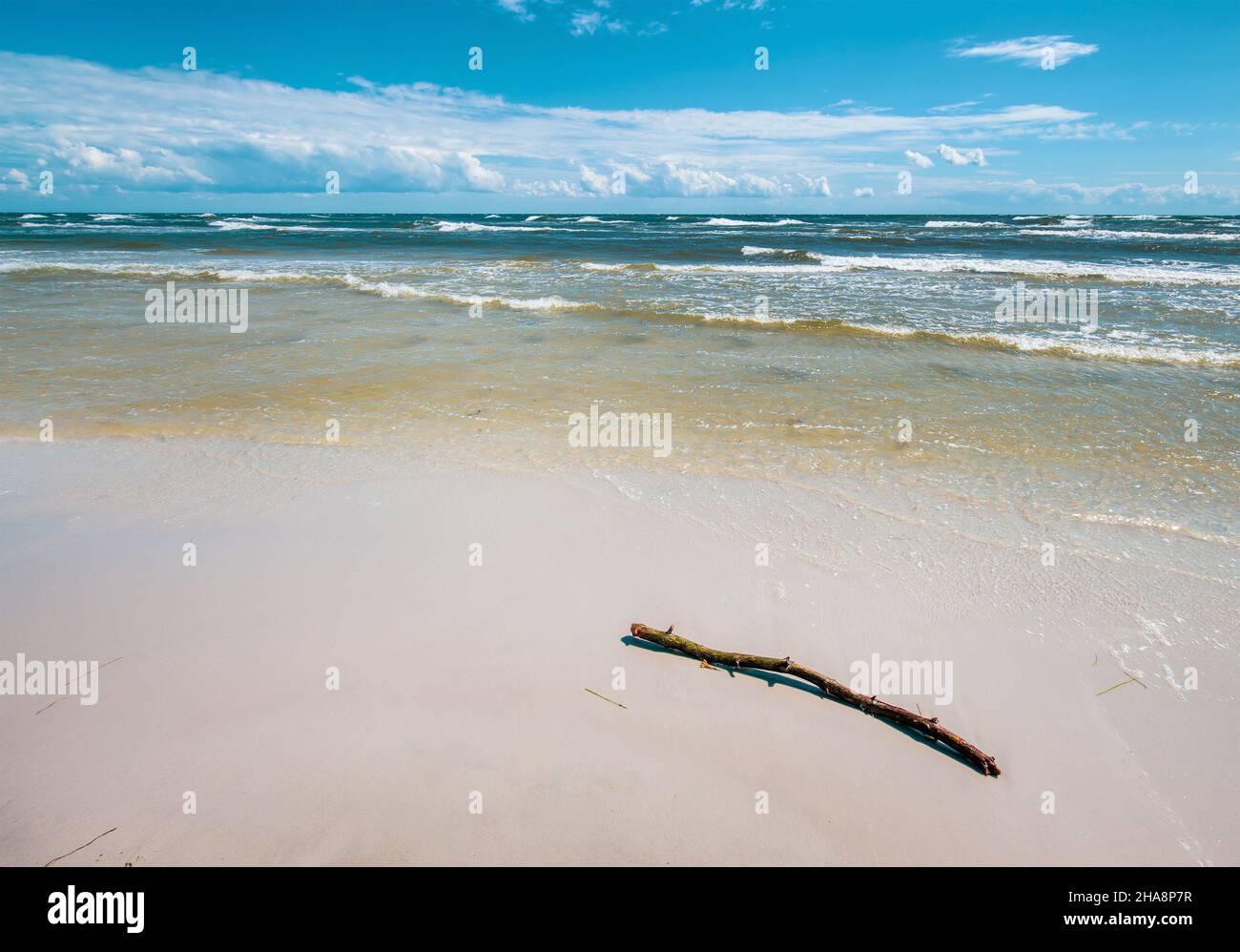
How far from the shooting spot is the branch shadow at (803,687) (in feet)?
10.2

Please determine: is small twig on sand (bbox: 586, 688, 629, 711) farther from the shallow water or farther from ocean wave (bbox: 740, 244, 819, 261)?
ocean wave (bbox: 740, 244, 819, 261)

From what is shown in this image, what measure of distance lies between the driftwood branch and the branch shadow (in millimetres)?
16

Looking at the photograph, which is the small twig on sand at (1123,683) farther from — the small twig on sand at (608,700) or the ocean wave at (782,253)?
the ocean wave at (782,253)

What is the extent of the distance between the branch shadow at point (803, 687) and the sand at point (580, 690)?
0.05 meters

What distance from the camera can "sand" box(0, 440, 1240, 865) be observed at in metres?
2.75

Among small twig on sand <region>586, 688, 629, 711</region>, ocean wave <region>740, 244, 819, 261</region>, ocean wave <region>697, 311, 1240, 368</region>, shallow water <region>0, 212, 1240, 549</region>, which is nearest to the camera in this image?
A: small twig on sand <region>586, 688, 629, 711</region>

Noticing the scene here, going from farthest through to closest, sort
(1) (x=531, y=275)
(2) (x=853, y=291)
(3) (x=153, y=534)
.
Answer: (1) (x=531, y=275), (2) (x=853, y=291), (3) (x=153, y=534)

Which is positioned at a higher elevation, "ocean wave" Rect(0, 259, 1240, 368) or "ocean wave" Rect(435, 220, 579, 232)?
"ocean wave" Rect(435, 220, 579, 232)

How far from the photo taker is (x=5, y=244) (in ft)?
120

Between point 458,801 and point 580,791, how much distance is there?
22.8 inches

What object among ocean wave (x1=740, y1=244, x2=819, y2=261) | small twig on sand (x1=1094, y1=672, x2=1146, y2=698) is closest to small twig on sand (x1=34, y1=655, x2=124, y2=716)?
small twig on sand (x1=1094, y1=672, x2=1146, y2=698)
